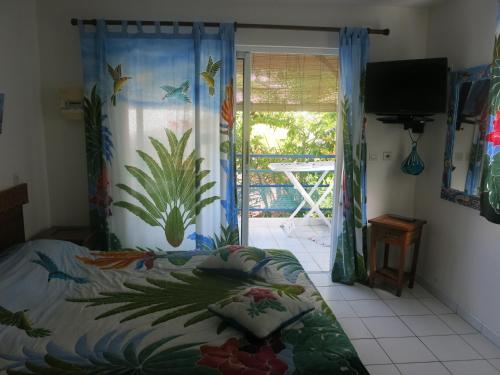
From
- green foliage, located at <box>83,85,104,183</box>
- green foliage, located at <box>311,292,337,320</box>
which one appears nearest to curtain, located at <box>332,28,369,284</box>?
green foliage, located at <box>311,292,337,320</box>

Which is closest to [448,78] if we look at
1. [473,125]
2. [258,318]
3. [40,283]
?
[473,125]

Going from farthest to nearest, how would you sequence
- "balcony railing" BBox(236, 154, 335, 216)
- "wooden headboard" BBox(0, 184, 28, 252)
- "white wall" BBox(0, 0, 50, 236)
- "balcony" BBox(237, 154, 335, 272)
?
"balcony railing" BBox(236, 154, 335, 216)
"balcony" BBox(237, 154, 335, 272)
"white wall" BBox(0, 0, 50, 236)
"wooden headboard" BBox(0, 184, 28, 252)

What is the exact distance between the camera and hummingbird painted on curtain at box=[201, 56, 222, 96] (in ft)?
10.2

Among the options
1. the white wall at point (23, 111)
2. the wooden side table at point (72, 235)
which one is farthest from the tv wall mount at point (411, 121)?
the white wall at point (23, 111)

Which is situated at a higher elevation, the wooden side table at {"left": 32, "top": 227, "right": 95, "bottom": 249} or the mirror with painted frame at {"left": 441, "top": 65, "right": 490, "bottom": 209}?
the mirror with painted frame at {"left": 441, "top": 65, "right": 490, "bottom": 209}

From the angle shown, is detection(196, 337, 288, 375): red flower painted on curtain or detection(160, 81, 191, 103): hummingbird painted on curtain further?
detection(160, 81, 191, 103): hummingbird painted on curtain

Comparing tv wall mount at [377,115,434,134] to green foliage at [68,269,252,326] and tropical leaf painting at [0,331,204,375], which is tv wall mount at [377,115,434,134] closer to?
green foliage at [68,269,252,326]

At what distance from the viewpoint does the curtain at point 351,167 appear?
10.6 ft

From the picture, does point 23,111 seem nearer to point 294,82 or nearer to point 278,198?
point 294,82

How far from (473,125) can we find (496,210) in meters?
0.76

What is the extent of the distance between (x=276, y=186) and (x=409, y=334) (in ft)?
9.55

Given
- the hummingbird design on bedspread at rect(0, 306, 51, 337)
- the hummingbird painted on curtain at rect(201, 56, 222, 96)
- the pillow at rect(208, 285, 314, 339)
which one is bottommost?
the hummingbird design on bedspread at rect(0, 306, 51, 337)

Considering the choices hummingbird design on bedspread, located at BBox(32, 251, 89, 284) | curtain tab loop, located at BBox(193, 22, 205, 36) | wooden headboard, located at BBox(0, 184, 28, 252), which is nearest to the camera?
hummingbird design on bedspread, located at BBox(32, 251, 89, 284)

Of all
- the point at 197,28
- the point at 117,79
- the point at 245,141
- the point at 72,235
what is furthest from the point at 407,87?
the point at 72,235
